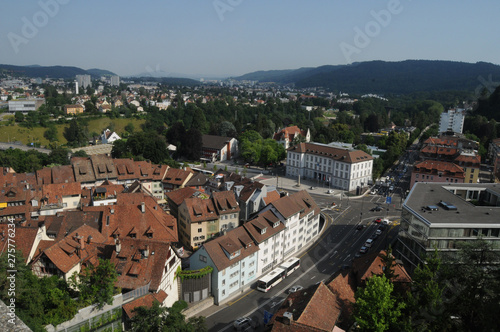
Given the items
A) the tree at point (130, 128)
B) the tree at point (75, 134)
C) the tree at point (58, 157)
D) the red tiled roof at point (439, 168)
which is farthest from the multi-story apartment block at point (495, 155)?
the tree at point (75, 134)

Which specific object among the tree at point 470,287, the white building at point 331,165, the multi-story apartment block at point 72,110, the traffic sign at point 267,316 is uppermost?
the multi-story apartment block at point 72,110

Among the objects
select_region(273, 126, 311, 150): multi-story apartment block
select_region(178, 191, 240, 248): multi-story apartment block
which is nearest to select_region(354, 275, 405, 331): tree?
select_region(178, 191, 240, 248): multi-story apartment block

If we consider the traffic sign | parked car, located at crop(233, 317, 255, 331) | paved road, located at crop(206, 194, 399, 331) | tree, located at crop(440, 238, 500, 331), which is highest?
tree, located at crop(440, 238, 500, 331)

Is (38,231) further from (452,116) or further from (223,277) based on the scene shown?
(452,116)

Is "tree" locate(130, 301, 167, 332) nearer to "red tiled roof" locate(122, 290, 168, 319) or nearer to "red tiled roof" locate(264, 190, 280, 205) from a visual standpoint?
"red tiled roof" locate(122, 290, 168, 319)

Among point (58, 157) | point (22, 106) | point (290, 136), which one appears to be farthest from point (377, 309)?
point (22, 106)

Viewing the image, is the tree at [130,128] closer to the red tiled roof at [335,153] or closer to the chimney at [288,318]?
the red tiled roof at [335,153]
